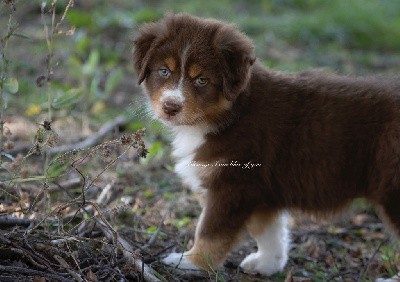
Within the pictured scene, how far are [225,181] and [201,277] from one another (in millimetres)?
646

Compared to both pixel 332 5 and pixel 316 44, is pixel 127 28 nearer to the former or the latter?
pixel 316 44

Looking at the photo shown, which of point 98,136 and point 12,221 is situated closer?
point 12,221

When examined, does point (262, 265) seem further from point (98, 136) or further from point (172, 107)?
point (98, 136)

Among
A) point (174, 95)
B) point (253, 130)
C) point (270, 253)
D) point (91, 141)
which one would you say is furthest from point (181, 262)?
point (91, 141)

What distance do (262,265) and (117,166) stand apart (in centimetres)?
210

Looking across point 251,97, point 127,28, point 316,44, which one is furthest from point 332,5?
point 251,97

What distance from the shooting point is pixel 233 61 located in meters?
4.52

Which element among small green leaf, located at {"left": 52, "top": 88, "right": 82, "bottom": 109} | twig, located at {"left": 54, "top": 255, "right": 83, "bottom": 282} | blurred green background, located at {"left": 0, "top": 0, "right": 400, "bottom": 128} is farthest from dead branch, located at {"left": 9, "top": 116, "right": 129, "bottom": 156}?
twig, located at {"left": 54, "top": 255, "right": 83, "bottom": 282}

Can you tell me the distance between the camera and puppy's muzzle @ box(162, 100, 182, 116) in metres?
4.43

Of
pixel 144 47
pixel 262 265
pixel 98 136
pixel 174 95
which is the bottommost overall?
pixel 262 265

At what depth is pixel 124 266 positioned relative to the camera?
4.14 m

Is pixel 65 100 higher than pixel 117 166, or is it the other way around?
pixel 117 166

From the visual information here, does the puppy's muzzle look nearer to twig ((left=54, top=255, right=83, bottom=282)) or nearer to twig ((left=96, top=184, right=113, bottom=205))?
twig ((left=54, top=255, right=83, bottom=282))

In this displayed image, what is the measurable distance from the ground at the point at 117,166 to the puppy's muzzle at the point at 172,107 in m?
0.43
